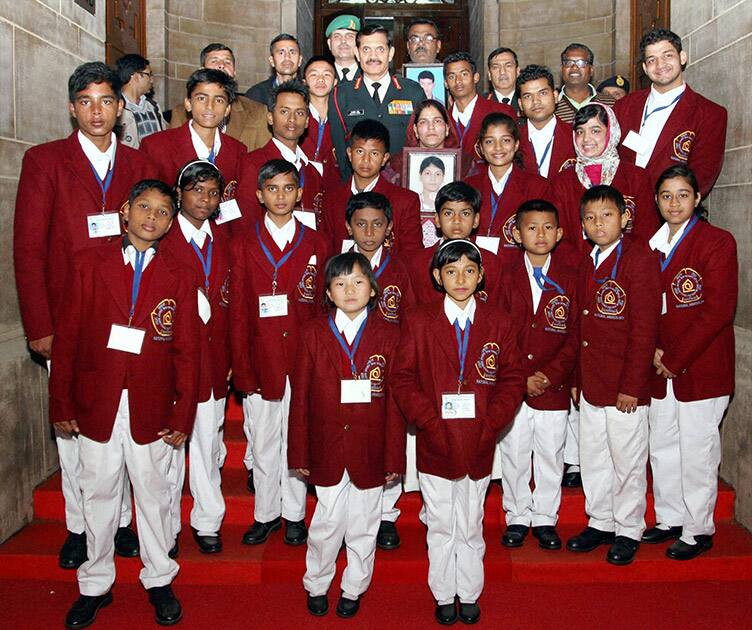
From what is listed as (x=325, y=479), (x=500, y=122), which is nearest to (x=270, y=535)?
(x=325, y=479)

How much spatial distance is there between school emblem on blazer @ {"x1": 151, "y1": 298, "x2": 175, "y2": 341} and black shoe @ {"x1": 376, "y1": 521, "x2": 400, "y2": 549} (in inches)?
62.1

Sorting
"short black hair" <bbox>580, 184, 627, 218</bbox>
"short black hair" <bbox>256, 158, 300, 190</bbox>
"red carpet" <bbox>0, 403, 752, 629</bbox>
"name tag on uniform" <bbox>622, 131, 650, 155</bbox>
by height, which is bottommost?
"red carpet" <bbox>0, 403, 752, 629</bbox>

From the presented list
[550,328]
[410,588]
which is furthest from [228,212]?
[410,588]

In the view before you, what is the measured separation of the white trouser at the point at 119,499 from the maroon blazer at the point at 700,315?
8.50 feet

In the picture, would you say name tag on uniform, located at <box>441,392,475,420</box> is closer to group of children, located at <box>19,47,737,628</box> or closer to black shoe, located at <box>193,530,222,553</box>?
group of children, located at <box>19,47,737,628</box>

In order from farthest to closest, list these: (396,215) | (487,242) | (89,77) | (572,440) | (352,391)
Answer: (572,440) < (396,215) < (487,242) < (89,77) < (352,391)

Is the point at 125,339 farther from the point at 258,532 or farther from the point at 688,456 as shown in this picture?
the point at 688,456

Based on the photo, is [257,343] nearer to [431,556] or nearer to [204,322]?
[204,322]

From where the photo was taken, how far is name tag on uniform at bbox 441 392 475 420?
3.47 m

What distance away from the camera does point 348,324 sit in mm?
3611

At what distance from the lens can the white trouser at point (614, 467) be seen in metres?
3.96

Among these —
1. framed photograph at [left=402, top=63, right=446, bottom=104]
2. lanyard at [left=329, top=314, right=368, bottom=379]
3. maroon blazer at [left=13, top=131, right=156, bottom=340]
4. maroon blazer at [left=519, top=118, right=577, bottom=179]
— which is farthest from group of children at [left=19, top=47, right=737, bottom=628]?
framed photograph at [left=402, top=63, right=446, bottom=104]

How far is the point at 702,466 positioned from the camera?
4.03 meters

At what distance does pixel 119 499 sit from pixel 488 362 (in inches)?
71.7
